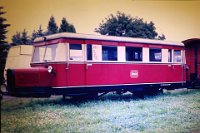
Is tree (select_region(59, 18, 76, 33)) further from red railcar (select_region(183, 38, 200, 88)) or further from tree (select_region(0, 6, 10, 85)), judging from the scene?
red railcar (select_region(183, 38, 200, 88))

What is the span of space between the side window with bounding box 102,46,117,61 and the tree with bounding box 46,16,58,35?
1.84 meters

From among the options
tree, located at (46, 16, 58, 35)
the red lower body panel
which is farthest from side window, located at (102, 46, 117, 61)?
tree, located at (46, 16, 58, 35)

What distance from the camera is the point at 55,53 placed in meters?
8.42

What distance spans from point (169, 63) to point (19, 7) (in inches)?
278

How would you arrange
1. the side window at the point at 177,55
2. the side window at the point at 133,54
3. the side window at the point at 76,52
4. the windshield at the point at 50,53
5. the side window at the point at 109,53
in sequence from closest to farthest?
the windshield at the point at 50,53
the side window at the point at 76,52
the side window at the point at 109,53
the side window at the point at 133,54
the side window at the point at 177,55

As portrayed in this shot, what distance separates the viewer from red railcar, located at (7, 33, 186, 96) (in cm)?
798

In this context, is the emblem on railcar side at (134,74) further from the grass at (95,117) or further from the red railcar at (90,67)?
the grass at (95,117)

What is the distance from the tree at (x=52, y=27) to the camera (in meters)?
7.46

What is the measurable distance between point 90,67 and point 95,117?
206 centimetres

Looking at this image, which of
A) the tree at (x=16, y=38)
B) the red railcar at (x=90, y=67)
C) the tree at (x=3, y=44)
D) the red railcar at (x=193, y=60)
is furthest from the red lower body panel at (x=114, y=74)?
the tree at (x=3, y=44)

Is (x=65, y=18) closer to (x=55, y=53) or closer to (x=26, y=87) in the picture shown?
(x=55, y=53)

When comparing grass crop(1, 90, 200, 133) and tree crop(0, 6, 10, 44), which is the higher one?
tree crop(0, 6, 10, 44)

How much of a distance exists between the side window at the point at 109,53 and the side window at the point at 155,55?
187 centimetres

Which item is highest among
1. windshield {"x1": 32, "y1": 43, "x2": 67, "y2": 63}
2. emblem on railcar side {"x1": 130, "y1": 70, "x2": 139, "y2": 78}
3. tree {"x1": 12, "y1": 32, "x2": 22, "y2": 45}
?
tree {"x1": 12, "y1": 32, "x2": 22, "y2": 45}
